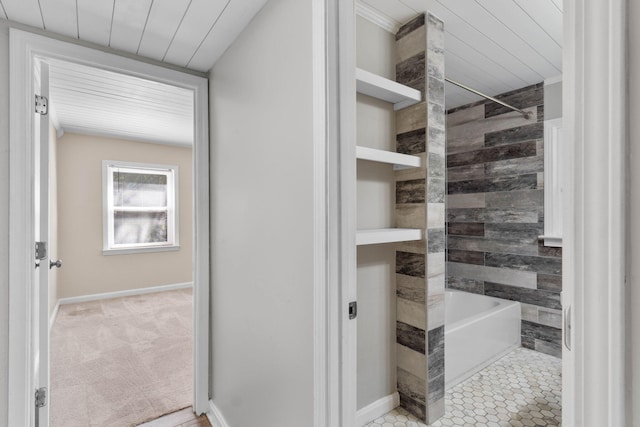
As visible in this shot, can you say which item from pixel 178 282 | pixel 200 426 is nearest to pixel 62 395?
pixel 200 426

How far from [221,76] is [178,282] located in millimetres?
4238

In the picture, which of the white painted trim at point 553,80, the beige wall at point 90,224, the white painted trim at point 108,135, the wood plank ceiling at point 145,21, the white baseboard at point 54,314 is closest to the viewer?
the wood plank ceiling at point 145,21

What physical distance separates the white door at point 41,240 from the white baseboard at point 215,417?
2.71 ft

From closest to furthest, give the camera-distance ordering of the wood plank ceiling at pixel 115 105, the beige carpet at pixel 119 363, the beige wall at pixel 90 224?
the beige carpet at pixel 119 363, the wood plank ceiling at pixel 115 105, the beige wall at pixel 90 224

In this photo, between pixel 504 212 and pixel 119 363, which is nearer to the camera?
pixel 119 363

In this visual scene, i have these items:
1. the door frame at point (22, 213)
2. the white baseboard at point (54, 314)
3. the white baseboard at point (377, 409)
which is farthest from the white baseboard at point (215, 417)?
the white baseboard at point (54, 314)

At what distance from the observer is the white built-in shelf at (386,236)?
5.10 ft

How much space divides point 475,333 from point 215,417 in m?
1.86

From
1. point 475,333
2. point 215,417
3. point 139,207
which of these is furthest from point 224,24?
→ point 139,207

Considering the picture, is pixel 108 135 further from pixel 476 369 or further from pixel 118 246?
pixel 476 369

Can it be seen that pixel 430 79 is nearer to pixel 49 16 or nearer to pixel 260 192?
pixel 260 192

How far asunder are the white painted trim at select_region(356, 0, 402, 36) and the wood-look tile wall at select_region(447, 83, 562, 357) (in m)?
1.60

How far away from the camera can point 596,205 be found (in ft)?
1.39

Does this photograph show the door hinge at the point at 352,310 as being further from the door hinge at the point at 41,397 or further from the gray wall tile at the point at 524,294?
the gray wall tile at the point at 524,294
